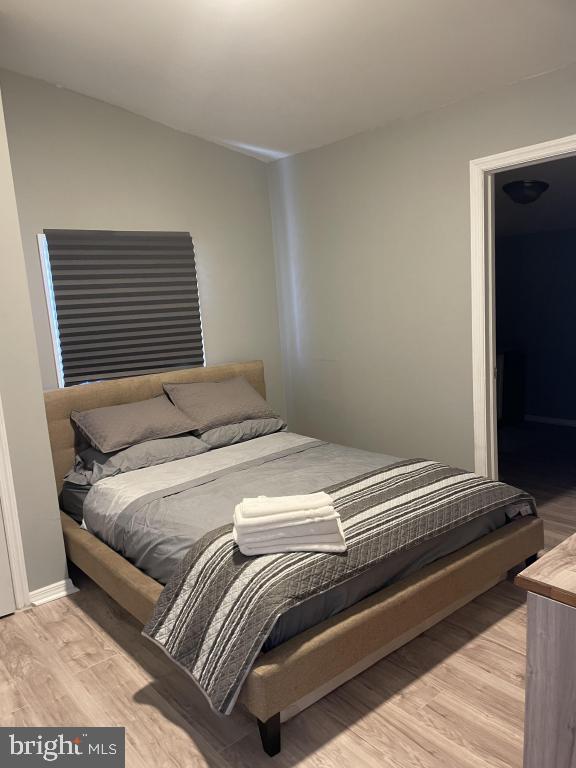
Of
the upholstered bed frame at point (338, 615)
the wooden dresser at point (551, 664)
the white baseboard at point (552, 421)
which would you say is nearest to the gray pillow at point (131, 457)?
the upholstered bed frame at point (338, 615)

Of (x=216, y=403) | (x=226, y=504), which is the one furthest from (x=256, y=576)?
(x=216, y=403)

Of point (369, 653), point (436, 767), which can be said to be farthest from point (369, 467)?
point (436, 767)

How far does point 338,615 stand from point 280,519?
0.39 m

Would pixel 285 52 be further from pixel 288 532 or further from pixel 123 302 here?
pixel 288 532

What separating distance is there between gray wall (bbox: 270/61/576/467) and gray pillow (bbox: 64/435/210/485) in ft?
4.33

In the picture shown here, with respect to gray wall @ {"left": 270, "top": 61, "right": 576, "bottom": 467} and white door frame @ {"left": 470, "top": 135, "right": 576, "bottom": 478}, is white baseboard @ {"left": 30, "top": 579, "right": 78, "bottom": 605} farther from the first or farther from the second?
white door frame @ {"left": 470, "top": 135, "right": 576, "bottom": 478}

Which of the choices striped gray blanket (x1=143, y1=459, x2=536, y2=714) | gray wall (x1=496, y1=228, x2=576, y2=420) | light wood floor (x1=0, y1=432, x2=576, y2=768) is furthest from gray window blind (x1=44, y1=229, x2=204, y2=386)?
gray wall (x1=496, y1=228, x2=576, y2=420)

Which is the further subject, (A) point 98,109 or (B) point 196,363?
(B) point 196,363

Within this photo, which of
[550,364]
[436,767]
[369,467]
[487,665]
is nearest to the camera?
[436,767]

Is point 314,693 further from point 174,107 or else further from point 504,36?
point 174,107

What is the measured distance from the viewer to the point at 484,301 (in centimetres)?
338

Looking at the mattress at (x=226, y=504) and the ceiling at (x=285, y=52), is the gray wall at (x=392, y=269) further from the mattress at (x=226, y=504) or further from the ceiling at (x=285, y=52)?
the mattress at (x=226, y=504)

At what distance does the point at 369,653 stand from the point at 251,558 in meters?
0.55

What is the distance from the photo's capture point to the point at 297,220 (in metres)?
4.41
